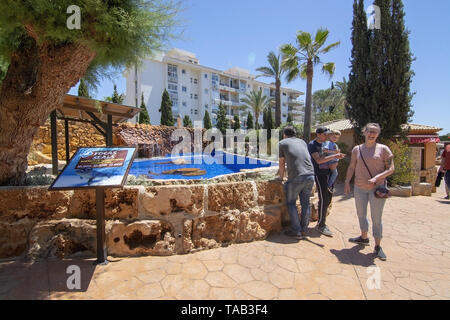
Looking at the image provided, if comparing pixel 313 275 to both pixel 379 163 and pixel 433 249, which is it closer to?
pixel 379 163

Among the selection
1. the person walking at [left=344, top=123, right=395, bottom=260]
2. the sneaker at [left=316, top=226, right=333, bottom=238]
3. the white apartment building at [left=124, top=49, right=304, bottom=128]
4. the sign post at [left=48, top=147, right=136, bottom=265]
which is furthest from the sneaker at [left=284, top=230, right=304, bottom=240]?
the white apartment building at [left=124, top=49, right=304, bottom=128]

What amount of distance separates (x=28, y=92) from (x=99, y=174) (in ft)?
5.50

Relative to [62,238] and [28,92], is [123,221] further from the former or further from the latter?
[28,92]

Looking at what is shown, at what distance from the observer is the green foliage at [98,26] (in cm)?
227

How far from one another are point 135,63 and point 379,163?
12.8 feet

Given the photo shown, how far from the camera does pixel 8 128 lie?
9.44ft

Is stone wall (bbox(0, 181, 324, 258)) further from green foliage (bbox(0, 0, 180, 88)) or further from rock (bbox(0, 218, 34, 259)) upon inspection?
green foliage (bbox(0, 0, 180, 88))

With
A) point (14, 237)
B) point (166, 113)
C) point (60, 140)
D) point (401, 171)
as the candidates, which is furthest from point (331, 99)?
point (14, 237)

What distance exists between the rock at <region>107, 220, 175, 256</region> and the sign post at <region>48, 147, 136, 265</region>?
0.15 metres

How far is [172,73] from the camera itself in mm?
33844

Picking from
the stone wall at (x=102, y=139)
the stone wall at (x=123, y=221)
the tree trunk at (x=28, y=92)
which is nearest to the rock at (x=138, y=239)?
the stone wall at (x=123, y=221)

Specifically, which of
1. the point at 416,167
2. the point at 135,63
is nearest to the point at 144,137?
the point at 135,63

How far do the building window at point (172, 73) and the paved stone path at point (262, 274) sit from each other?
3467cm

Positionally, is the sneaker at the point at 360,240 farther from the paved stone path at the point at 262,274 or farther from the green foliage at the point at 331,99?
the green foliage at the point at 331,99
